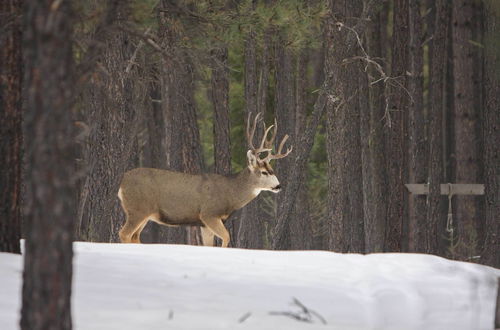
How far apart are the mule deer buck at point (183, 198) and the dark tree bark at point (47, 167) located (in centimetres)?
911

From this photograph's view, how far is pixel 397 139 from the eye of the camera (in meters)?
18.7

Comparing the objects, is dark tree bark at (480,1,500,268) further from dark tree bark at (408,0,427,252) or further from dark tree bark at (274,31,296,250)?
dark tree bark at (274,31,296,250)

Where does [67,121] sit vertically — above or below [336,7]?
below

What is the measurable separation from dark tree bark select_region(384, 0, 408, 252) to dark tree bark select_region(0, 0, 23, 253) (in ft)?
33.7

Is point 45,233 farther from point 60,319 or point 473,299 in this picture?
point 473,299

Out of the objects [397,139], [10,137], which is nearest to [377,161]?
[397,139]

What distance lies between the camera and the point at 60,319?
5.21 metres

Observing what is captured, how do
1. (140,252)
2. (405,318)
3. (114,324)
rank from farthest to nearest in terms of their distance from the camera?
(140,252) → (405,318) → (114,324)

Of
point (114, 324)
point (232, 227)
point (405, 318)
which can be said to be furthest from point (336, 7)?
point (114, 324)

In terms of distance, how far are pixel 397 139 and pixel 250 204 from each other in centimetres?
406

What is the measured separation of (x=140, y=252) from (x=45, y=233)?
3681 millimetres

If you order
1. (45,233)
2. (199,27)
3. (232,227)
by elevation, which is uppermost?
(199,27)

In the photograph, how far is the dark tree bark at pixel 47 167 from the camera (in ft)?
17.0

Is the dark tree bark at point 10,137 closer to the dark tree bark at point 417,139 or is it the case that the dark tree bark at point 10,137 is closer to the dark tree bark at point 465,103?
the dark tree bark at point 417,139
